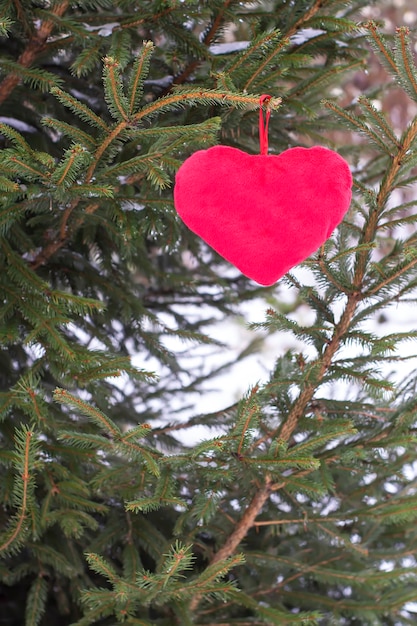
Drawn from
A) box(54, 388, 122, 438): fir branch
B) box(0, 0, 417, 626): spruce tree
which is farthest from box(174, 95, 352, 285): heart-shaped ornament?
box(54, 388, 122, 438): fir branch

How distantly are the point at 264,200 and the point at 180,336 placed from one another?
1.06m

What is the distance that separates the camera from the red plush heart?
145 centimetres

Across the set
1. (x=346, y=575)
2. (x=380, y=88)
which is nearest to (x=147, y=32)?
(x=380, y=88)

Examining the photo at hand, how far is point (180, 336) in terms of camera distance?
242cm

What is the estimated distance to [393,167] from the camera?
68.3 inches

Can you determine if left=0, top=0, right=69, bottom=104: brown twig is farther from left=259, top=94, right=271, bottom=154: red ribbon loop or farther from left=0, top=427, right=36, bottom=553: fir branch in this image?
left=0, top=427, right=36, bottom=553: fir branch

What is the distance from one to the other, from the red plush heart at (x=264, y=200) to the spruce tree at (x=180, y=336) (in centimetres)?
14

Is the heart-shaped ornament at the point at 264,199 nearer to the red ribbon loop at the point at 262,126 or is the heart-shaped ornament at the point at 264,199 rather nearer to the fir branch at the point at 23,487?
the red ribbon loop at the point at 262,126

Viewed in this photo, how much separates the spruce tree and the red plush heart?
5.4 inches

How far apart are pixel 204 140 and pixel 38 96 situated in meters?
0.88

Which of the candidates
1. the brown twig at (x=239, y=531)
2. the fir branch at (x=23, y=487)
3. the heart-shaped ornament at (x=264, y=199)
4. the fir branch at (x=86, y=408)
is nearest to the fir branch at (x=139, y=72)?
the heart-shaped ornament at (x=264, y=199)

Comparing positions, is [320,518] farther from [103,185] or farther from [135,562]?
[103,185]

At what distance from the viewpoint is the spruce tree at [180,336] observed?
1.67 meters

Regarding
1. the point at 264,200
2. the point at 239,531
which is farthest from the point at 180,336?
the point at 264,200
